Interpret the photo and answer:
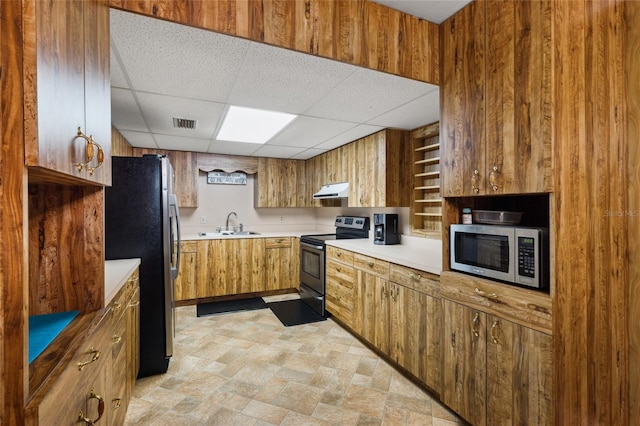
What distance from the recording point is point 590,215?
144 centimetres

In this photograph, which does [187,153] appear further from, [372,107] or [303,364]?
[303,364]

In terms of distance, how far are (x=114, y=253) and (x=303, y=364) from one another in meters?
1.78

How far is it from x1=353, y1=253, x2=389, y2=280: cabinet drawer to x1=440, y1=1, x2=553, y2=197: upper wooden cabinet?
0.96 meters

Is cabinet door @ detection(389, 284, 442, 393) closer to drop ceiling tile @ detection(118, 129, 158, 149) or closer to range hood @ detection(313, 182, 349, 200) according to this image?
range hood @ detection(313, 182, 349, 200)

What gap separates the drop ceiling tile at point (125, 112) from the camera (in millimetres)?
2314

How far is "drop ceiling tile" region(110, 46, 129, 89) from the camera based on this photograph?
1787 mm

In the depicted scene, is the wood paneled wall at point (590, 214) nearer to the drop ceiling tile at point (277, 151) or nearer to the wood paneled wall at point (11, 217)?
the wood paneled wall at point (11, 217)

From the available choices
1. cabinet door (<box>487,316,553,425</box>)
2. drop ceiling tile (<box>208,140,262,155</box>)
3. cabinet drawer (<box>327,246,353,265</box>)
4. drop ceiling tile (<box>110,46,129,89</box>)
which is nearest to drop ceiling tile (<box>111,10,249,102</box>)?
drop ceiling tile (<box>110,46,129,89</box>)

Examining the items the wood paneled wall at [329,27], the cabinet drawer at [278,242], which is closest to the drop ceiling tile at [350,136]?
the wood paneled wall at [329,27]

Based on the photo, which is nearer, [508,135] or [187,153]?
[508,135]

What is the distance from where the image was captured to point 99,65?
1301 mm

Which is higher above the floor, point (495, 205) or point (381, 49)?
point (381, 49)

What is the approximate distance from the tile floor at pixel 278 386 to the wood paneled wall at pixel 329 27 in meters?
2.23

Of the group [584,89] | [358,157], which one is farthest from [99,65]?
[358,157]
